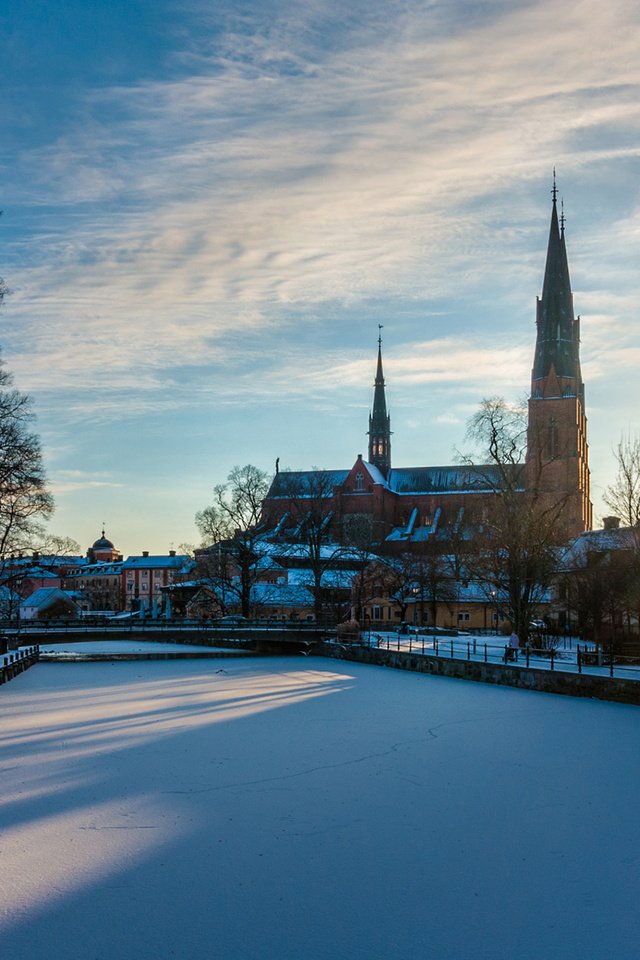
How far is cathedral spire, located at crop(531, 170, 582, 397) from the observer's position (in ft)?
276

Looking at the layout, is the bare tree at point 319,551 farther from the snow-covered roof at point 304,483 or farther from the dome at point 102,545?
the dome at point 102,545

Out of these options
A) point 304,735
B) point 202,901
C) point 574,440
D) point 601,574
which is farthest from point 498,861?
point 574,440

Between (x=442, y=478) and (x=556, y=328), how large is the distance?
2570 centimetres

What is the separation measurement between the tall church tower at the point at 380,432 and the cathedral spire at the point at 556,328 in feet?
85.0

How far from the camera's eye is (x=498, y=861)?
1070 cm

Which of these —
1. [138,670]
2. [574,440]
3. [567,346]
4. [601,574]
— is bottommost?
[138,670]

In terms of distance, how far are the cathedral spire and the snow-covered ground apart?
66.9 meters

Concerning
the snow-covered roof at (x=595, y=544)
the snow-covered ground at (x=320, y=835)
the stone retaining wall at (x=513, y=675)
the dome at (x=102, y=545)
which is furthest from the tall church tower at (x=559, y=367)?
the dome at (x=102, y=545)

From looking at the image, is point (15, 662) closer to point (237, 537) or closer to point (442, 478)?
point (237, 537)

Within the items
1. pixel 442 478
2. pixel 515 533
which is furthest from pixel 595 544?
pixel 442 478

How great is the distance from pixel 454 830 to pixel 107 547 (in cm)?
15860

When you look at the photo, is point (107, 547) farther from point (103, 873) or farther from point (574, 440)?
point (103, 873)

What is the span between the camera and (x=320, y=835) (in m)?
11.7

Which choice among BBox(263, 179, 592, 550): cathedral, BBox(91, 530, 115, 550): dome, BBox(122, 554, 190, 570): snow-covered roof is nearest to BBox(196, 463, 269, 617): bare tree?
BBox(263, 179, 592, 550): cathedral
